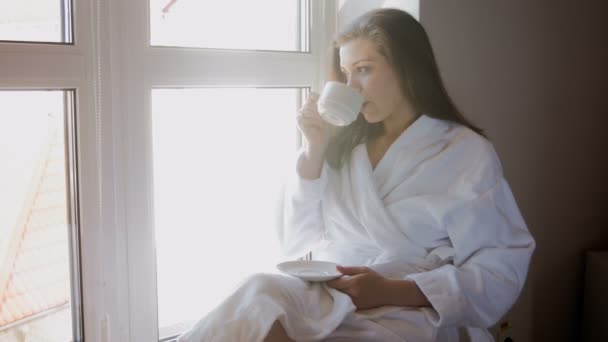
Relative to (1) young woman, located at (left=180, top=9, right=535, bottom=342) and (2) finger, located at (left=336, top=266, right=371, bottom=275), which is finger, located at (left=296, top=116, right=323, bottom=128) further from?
(2) finger, located at (left=336, top=266, right=371, bottom=275)

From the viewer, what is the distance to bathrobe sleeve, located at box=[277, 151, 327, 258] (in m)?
1.62

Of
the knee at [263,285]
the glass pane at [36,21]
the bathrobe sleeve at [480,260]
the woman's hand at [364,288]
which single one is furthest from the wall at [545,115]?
the glass pane at [36,21]

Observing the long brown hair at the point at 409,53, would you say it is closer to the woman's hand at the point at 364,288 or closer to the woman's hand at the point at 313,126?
the woman's hand at the point at 313,126

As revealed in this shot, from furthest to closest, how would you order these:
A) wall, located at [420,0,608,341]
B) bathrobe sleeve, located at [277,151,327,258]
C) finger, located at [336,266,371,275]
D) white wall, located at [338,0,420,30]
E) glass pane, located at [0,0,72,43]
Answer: wall, located at [420,0,608,341]
white wall, located at [338,0,420,30]
bathrobe sleeve, located at [277,151,327,258]
finger, located at [336,266,371,275]
glass pane, located at [0,0,72,43]

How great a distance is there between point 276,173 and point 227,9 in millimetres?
467

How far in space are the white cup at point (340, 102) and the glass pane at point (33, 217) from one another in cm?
55

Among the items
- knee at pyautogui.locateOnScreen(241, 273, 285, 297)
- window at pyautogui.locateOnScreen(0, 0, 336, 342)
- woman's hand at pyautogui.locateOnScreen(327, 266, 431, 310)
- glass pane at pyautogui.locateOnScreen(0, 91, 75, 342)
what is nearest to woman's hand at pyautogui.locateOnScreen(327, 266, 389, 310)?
woman's hand at pyautogui.locateOnScreen(327, 266, 431, 310)

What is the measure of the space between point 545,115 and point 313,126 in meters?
0.92

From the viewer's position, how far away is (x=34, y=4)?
1.32m

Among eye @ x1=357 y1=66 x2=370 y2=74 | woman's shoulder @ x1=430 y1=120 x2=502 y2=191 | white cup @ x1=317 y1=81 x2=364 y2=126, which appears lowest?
woman's shoulder @ x1=430 y1=120 x2=502 y2=191

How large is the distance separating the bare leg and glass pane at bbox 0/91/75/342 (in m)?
0.53

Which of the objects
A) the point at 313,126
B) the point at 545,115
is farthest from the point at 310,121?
the point at 545,115

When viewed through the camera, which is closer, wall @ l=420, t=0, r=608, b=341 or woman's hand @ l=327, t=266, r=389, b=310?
woman's hand @ l=327, t=266, r=389, b=310

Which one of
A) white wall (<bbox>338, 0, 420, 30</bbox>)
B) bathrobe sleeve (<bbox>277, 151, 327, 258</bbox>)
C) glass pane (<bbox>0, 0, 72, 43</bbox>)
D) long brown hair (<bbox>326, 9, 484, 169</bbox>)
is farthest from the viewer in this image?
white wall (<bbox>338, 0, 420, 30</bbox>)
